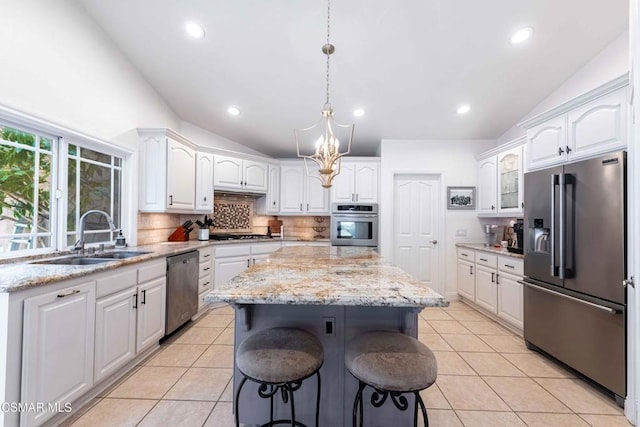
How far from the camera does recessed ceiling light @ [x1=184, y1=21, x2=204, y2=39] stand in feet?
8.49

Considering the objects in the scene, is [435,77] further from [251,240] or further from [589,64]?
[251,240]

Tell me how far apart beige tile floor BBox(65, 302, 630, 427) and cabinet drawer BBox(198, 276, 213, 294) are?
2.19 ft

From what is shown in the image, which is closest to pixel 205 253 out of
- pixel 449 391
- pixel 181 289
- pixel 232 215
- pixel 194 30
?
pixel 181 289

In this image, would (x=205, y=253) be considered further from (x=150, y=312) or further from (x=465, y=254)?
(x=465, y=254)

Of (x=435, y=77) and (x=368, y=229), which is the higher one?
(x=435, y=77)

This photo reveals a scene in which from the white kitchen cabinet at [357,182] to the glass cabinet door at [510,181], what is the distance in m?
1.67

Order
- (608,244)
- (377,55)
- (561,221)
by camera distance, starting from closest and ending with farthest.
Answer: (608,244), (561,221), (377,55)

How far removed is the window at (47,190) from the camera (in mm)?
2059

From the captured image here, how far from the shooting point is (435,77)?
10.4 feet

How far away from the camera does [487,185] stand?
13.2ft

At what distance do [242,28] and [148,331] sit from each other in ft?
9.40

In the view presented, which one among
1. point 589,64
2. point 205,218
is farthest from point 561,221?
point 205,218

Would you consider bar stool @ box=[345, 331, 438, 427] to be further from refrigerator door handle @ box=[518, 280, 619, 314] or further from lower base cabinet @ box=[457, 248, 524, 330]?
lower base cabinet @ box=[457, 248, 524, 330]

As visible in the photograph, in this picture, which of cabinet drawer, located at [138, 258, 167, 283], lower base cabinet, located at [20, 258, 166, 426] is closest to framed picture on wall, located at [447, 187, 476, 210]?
cabinet drawer, located at [138, 258, 167, 283]
